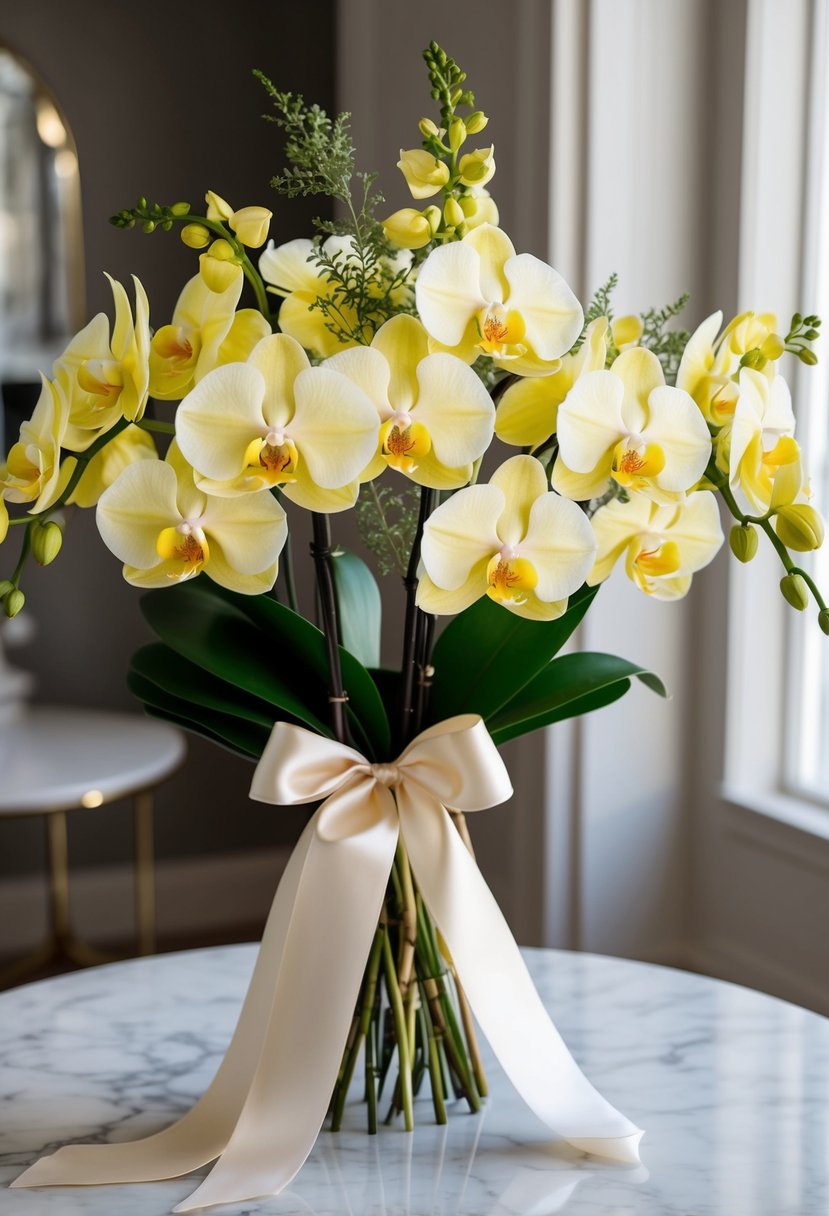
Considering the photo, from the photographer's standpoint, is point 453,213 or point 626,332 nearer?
point 453,213

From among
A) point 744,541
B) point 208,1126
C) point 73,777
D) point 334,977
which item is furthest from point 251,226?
point 73,777

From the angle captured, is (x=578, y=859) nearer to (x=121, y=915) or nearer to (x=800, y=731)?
(x=800, y=731)

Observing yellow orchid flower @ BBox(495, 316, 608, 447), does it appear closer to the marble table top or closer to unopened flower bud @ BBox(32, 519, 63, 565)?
unopened flower bud @ BBox(32, 519, 63, 565)

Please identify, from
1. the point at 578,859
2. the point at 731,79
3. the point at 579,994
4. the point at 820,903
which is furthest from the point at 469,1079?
the point at 731,79

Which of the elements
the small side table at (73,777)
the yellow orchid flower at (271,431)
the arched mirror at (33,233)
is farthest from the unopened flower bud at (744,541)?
the arched mirror at (33,233)

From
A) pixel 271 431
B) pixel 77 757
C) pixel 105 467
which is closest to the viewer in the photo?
pixel 271 431

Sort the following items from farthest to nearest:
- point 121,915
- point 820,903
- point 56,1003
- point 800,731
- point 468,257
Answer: point 121,915
point 800,731
point 820,903
point 56,1003
point 468,257

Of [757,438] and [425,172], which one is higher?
[425,172]

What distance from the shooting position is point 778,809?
6.41 ft

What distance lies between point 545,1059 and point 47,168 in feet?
8.39

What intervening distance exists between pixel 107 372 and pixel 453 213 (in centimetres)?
22

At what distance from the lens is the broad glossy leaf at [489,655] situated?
0.91 meters

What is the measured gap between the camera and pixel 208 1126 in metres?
0.90

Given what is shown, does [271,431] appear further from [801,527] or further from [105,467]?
[801,527]
